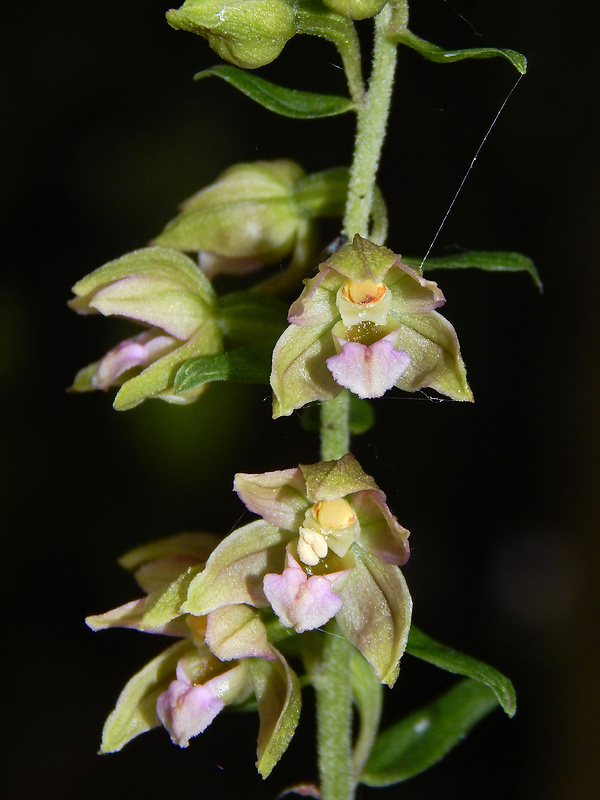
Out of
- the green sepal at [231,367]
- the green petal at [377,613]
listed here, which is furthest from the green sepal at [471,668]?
the green sepal at [231,367]

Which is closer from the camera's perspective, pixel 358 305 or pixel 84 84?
pixel 358 305

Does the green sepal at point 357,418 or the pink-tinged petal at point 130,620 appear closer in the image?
the pink-tinged petal at point 130,620

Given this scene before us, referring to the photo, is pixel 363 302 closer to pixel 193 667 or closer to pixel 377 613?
pixel 377 613

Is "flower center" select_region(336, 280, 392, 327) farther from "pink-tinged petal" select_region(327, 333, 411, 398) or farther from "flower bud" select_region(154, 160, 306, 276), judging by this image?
"flower bud" select_region(154, 160, 306, 276)

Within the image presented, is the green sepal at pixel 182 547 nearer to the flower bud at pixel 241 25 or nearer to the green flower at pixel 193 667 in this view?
the green flower at pixel 193 667

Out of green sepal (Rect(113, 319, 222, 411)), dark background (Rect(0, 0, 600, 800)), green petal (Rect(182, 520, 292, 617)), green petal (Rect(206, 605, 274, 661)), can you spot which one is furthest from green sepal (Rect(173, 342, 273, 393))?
dark background (Rect(0, 0, 600, 800))

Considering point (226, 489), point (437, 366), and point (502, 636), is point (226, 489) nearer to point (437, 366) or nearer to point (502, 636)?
point (502, 636)

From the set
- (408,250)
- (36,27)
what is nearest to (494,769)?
(408,250)
